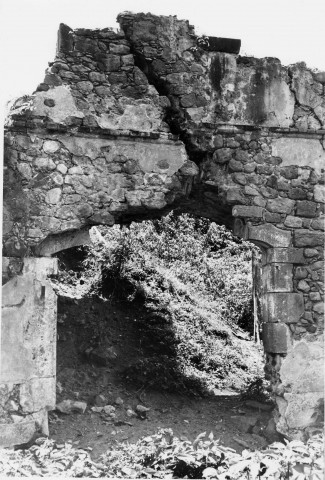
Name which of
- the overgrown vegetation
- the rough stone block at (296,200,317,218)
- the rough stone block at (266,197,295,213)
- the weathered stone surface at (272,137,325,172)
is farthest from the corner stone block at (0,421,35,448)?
the weathered stone surface at (272,137,325,172)

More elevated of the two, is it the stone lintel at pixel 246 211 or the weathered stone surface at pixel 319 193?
the weathered stone surface at pixel 319 193

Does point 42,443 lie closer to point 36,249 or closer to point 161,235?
point 36,249

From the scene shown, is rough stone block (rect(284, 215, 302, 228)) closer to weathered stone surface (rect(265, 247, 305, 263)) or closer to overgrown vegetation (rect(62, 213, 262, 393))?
weathered stone surface (rect(265, 247, 305, 263))

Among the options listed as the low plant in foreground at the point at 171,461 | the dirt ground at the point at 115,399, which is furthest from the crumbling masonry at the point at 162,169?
the dirt ground at the point at 115,399

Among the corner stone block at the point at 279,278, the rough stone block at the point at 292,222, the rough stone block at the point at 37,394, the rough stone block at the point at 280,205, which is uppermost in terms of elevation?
the rough stone block at the point at 280,205

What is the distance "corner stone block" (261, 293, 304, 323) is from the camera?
688cm

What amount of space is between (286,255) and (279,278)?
0.24 m

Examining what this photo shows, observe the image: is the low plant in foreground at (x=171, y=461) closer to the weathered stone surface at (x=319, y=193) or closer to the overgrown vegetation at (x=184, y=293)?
the overgrown vegetation at (x=184, y=293)

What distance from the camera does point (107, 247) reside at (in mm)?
10375

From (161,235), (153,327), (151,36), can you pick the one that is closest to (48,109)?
(151,36)

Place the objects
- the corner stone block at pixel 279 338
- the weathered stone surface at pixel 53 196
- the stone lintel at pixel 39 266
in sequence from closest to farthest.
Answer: the stone lintel at pixel 39 266, the weathered stone surface at pixel 53 196, the corner stone block at pixel 279 338

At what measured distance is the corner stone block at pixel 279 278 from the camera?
22.7 ft

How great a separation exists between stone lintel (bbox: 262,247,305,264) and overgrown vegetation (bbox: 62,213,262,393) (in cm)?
230

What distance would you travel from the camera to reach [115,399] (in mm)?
7832
